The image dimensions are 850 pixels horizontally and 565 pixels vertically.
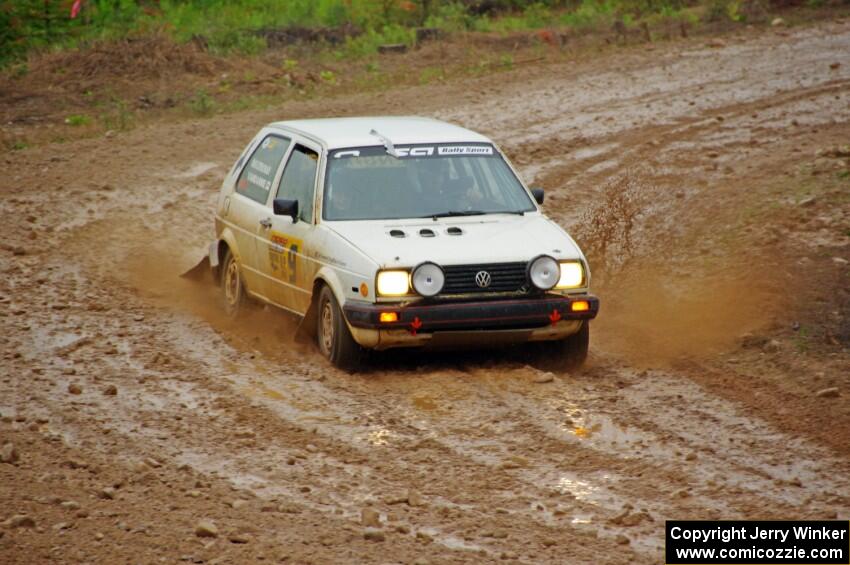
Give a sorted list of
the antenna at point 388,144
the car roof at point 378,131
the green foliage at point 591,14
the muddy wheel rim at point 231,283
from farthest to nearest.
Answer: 1. the green foliage at point 591,14
2. the muddy wheel rim at point 231,283
3. the car roof at point 378,131
4. the antenna at point 388,144

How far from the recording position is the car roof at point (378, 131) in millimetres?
9617

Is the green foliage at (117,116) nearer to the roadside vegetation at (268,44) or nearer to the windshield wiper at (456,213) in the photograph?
the roadside vegetation at (268,44)

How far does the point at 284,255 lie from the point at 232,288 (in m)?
1.28

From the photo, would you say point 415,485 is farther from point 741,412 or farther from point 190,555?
point 741,412

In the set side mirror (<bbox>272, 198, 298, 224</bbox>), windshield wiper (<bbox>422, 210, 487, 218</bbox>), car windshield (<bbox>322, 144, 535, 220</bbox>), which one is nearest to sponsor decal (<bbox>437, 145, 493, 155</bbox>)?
car windshield (<bbox>322, 144, 535, 220</bbox>)

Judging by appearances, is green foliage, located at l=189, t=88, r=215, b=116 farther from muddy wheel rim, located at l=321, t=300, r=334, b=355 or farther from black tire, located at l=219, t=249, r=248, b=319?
muddy wheel rim, located at l=321, t=300, r=334, b=355

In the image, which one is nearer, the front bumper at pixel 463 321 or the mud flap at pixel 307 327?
the front bumper at pixel 463 321

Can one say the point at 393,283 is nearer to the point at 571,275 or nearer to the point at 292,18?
the point at 571,275

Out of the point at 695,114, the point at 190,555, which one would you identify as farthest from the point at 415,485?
the point at 695,114

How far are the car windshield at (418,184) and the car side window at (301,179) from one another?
0.17 m

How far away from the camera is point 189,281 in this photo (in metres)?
11.9

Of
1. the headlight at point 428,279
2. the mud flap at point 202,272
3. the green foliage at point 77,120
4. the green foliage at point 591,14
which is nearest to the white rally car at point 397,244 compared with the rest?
the headlight at point 428,279

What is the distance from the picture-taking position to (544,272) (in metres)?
8.54

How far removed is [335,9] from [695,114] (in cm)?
1012
